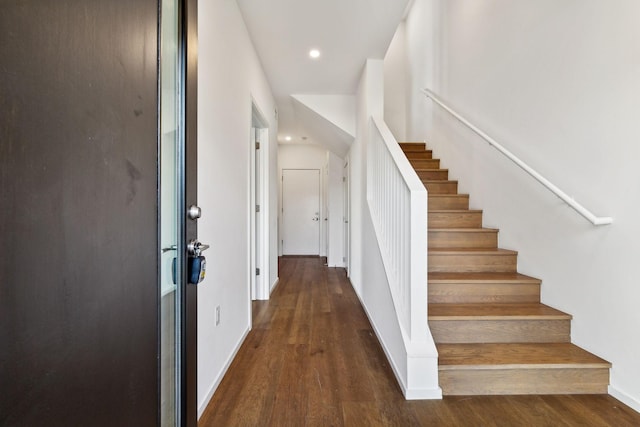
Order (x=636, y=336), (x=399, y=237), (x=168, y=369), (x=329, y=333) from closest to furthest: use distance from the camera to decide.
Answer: (x=168, y=369) → (x=636, y=336) → (x=399, y=237) → (x=329, y=333)

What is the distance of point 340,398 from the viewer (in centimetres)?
157

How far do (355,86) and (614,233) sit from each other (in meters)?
2.81

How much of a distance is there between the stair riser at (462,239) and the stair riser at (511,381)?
41.3 inches

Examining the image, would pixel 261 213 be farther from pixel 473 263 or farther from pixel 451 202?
pixel 473 263

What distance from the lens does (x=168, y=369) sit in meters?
0.89

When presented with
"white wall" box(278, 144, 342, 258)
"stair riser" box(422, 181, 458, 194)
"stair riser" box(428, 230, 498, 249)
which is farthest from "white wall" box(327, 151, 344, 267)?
"stair riser" box(428, 230, 498, 249)

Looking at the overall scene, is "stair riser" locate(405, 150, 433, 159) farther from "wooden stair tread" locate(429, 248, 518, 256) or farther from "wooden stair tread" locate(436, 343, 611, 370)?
"wooden stair tread" locate(436, 343, 611, 370)

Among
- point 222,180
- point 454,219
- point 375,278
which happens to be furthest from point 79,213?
point 454,219

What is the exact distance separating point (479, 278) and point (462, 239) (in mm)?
474

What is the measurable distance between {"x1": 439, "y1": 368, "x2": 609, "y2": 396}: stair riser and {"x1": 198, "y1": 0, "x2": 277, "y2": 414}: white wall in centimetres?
131

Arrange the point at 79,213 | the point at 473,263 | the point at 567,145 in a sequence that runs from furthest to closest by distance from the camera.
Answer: the point at 473,263
the point at 567,145
the point at 79,213

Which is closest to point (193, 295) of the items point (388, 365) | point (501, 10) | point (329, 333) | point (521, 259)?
point (388, 365)

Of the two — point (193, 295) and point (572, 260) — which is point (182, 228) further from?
point (572, 260)

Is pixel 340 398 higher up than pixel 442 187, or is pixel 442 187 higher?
pixel 442 187
